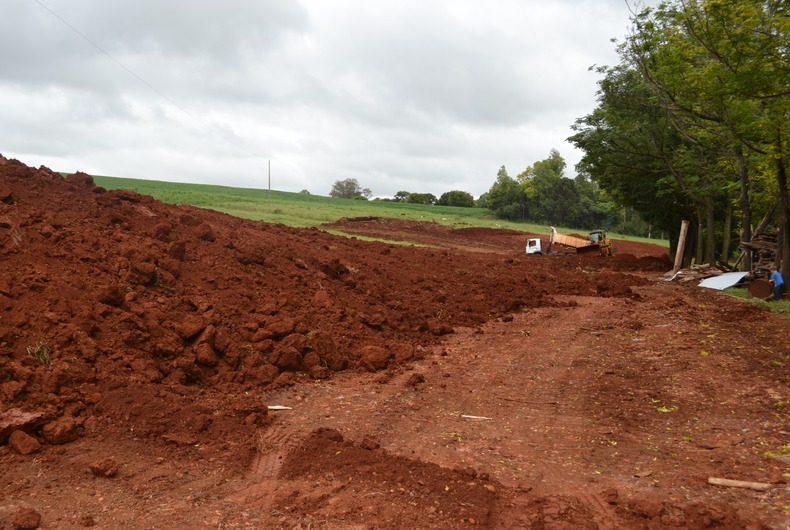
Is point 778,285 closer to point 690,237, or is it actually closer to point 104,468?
point 104,468

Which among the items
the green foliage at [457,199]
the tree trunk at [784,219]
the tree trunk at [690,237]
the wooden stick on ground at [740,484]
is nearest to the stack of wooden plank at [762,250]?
the tree trunk at [784,219]

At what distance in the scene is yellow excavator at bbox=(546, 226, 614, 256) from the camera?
32.9 meters

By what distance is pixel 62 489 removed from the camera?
4711mm

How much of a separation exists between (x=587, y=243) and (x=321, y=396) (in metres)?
31.1

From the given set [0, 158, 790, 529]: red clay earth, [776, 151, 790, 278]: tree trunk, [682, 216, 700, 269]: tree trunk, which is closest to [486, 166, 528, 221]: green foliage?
[682, 216, 700, 269]: tree trunk

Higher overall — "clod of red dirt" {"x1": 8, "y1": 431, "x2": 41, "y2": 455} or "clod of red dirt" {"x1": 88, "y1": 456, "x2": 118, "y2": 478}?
"clod of red dirt" {"x1": 8, "y1": 431, "x2": 41, "y2": 455}

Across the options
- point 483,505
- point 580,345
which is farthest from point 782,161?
point 483,505

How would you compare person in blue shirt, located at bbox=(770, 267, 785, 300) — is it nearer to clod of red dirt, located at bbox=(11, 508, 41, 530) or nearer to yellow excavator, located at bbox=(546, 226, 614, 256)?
clod of red dirt, located at bbox=(11, 508, 41, 530)

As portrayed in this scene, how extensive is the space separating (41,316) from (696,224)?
98.6 ft

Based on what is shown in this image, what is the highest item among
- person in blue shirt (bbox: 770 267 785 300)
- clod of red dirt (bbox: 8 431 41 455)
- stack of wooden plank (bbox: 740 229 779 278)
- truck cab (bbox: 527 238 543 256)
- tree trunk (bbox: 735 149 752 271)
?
tree trunk (bbox: 735 149 752 271)

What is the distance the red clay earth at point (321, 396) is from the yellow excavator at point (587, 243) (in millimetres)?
20940

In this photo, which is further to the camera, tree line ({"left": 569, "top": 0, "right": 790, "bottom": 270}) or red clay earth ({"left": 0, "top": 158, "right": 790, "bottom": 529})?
tree line ({"left": 569, "top": 0, "right": 790, "bottom": 270})

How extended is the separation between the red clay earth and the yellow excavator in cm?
2094

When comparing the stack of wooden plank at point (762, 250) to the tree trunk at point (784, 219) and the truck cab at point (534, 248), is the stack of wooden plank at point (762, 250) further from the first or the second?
the truck cab at point (534, 248)
